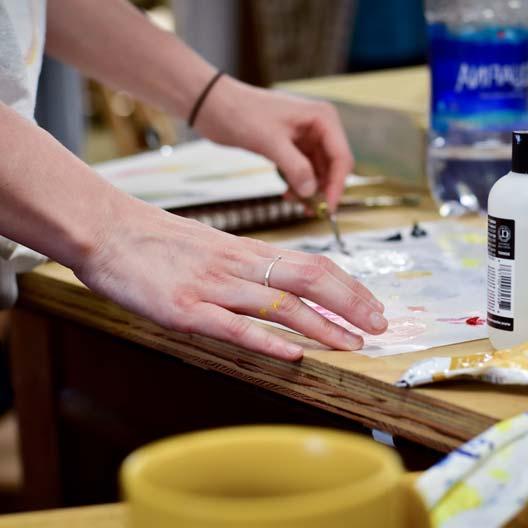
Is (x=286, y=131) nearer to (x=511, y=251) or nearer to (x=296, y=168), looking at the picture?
(x=296, y=168)

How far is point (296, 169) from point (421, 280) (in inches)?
10.4

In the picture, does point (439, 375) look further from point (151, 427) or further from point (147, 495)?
point (151, 427)

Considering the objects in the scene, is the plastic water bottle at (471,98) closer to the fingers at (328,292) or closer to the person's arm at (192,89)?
the person's arm at (192,89)

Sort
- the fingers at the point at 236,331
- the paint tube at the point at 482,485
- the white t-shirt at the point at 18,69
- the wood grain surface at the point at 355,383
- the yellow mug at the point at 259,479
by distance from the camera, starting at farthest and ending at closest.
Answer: the white t-shirt at the point at 18,69, the fingers at the point at 236,331, the wood grain surface at the point at 355,383, the paint tube at the point at 482,485, the yellow mug at the point at 259,479

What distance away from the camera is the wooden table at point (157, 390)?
622 millimetres

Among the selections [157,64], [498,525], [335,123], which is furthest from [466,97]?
[498,525]

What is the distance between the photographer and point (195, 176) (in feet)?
4.07

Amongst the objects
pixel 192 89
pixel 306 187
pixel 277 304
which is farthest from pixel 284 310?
pixel 192 89

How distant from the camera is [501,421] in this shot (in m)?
0.56

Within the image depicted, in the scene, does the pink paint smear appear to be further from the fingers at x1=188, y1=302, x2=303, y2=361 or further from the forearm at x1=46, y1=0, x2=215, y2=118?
the forearm at x1=46, y1=0, x2=215, y2=118

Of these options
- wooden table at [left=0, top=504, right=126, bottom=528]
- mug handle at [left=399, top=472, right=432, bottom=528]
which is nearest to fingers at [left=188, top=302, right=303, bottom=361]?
wooden table at [left=0, top=504, right=126, bottom=528]

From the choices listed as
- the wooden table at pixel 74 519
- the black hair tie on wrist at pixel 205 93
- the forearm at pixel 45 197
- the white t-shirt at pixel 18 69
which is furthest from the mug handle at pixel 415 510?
the black hair tie on wrist at pixel 205 93

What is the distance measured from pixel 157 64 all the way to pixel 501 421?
719mm

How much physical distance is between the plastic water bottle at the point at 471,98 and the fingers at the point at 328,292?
0.43 m
